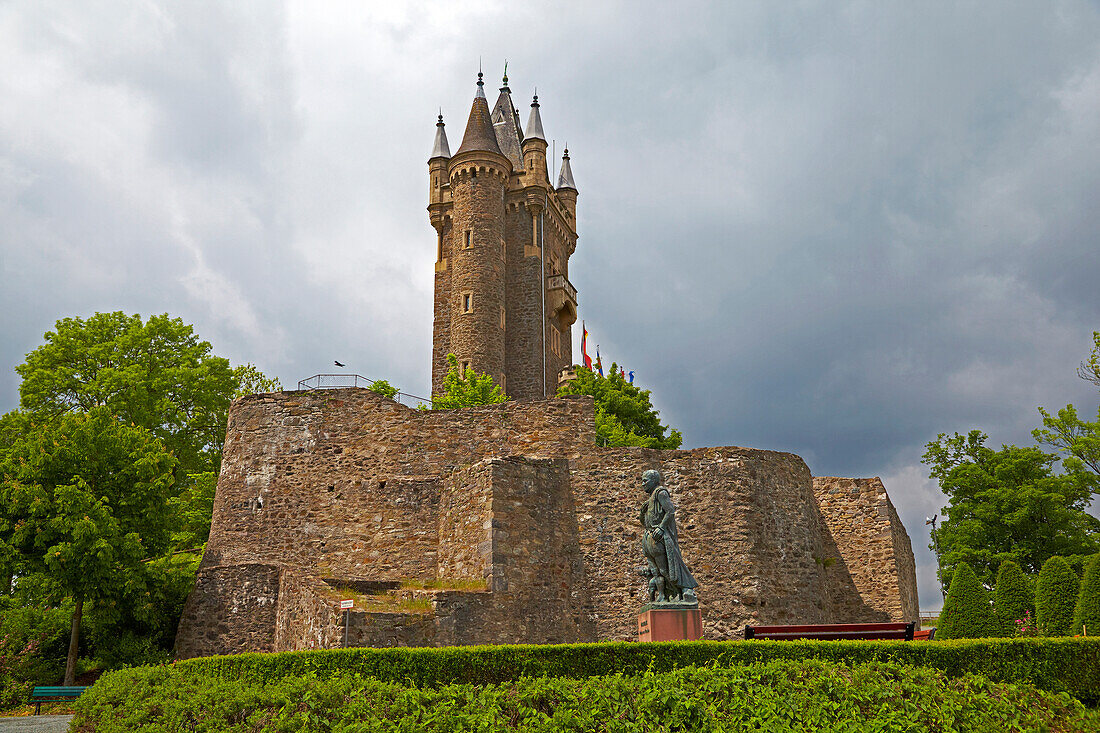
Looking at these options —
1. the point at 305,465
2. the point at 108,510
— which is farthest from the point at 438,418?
the point at 108,510

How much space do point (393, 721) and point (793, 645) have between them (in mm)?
5824

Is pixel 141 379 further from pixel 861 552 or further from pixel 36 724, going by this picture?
pixel 861 552

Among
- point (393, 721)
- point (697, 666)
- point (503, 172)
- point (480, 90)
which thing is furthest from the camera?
point (480, 90)

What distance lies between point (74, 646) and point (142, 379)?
1594 centimetres

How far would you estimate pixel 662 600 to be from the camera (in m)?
15.6

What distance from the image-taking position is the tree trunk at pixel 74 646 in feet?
68.3

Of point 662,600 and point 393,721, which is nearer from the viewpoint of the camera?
point 393,721

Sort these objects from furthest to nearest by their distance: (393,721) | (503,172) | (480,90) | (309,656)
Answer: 1. (480,90)
2. (503,172)
3. (309,656)
4. (393,721)

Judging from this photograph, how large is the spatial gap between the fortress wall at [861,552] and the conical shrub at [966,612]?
11.5 feet

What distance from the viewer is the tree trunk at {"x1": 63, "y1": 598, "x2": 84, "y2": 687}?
20.8m

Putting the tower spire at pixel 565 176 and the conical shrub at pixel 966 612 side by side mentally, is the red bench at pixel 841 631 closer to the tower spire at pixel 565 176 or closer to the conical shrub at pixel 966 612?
the conical shrub at pixel 966 612

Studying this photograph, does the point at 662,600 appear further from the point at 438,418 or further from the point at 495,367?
the point at 495,367

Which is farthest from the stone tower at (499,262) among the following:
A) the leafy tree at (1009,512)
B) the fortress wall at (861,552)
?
the fortress wall at (861,552)

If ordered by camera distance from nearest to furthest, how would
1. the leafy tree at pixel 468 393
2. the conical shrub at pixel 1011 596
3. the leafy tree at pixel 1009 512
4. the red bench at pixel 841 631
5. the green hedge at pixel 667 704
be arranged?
the green hedge at pixel 667 704 → the red bench at pixel 841 631 → the conical shrub at pixel 1011 596 → the leafy tree at pixel 1009 512 → the leafy tree at pixel 468 393
